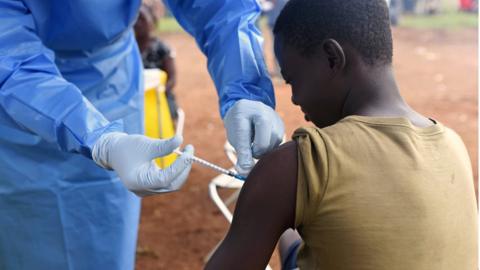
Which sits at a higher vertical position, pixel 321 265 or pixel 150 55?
pixel 321 265

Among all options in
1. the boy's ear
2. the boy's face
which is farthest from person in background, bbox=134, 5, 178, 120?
the boy's ear

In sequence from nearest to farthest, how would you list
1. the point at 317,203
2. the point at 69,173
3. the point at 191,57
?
the point at 317,203 → the point at 69,173 → the point at 191,57

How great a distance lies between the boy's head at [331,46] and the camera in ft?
4.75

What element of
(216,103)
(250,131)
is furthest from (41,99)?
(216,103)

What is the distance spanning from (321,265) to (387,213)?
19 centimetres

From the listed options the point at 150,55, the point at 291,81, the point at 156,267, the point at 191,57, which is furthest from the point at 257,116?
the point at 191,57

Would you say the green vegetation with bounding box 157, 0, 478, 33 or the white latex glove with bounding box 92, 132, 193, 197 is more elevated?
the white latex glove with bounding box 92, 132, 193, 197

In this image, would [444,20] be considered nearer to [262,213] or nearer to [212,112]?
[212,112]

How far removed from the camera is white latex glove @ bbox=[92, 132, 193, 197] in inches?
57.5

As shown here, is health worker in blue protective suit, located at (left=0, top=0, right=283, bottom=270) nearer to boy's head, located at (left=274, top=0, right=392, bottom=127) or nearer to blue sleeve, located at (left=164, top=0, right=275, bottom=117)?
blue sleeve, located at (left=164, top=0, right=275, bottom=117)

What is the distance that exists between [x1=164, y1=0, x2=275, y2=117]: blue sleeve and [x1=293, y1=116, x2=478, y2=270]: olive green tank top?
50 centimetres

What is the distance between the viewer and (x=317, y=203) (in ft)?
4.29

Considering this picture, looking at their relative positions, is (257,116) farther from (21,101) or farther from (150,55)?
(150,55)

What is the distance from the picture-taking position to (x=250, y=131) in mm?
1642
